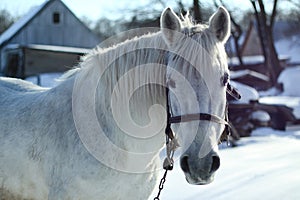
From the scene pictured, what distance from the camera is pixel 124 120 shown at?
8.21 feet

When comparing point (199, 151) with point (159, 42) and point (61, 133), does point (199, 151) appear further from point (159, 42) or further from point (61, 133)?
point (61, 133)

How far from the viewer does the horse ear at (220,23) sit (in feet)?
7.40

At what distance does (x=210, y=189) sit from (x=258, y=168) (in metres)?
1.18

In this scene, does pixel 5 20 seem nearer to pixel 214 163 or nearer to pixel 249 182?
pixel 249 182

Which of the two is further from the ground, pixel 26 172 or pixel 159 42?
pixel 159 42

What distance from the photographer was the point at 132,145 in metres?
2.53

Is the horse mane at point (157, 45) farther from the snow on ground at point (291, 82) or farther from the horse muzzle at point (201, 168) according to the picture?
the snow on ground at point (291, 82)

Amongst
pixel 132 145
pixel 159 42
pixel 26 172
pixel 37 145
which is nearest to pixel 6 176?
pixel 26 172

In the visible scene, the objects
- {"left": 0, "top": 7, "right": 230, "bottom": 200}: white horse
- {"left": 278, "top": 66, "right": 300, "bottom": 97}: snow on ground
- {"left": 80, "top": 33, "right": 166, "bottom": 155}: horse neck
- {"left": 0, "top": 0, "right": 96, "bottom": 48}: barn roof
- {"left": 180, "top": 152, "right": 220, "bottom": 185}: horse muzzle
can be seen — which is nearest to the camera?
{"left": 180, "top": 152, "right": 220, "bottom": 185}: horse muzzle

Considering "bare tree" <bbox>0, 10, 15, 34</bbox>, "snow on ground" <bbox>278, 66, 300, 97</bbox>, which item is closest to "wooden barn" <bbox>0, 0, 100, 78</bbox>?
"bare tree" <bbox>0, 10, 15, 34</bbox>

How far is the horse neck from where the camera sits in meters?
2.41

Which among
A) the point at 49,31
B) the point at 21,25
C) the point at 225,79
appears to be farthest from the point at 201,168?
the point at 49,31

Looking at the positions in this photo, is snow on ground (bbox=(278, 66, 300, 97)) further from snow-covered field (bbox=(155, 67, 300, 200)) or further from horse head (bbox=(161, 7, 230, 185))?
Answer: horse head (bbox=(161, 7, 230, 185))

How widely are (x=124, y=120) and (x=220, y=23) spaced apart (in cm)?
80
